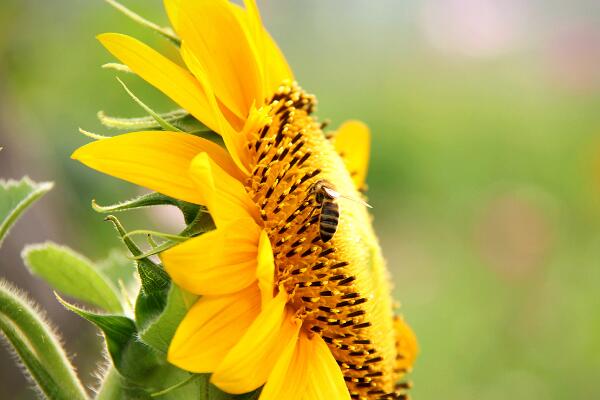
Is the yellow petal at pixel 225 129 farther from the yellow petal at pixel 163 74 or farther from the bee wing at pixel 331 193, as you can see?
the bee wing at pixel 331 193

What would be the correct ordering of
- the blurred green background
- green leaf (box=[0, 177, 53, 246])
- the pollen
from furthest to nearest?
the blurred green background → the pollen → green leaf (box=[0, 177, 53, 246])

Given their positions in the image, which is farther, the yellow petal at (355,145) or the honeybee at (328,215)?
the yellow petal at (355,145)

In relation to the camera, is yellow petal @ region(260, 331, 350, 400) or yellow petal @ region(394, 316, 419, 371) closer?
yellow petal @ region(260, 331, 350, 400)

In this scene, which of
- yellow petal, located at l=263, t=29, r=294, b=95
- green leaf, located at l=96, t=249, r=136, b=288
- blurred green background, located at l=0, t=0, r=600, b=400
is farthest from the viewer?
blurred green background, located at l=0, t=0, r=600, b=400

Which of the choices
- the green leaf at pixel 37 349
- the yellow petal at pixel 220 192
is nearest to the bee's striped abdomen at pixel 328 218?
the yellow petal at pixel 220 192

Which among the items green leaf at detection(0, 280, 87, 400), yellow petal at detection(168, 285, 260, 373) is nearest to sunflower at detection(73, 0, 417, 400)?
yellow petal at detection(168, 285, 260, 373)

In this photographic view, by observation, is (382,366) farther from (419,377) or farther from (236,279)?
(419,377)

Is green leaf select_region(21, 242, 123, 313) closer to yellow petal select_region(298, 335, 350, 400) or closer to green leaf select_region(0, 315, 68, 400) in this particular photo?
green leaf select_region(0, 315, 68, 400)
